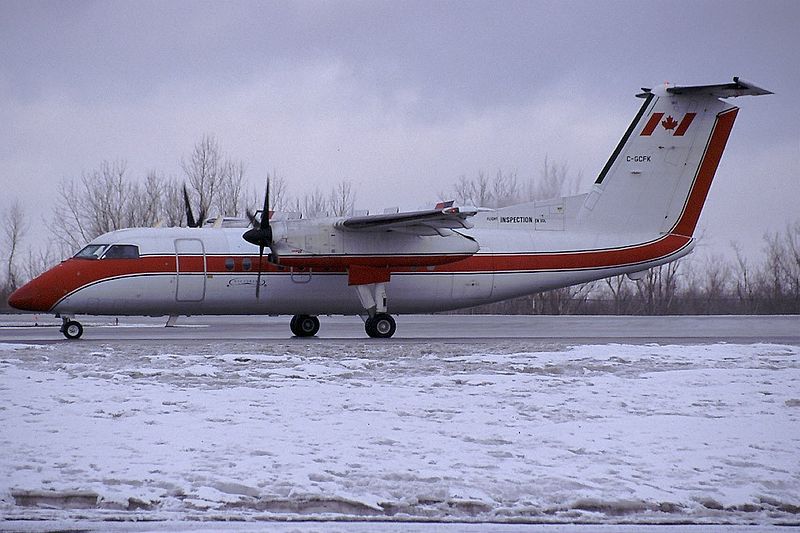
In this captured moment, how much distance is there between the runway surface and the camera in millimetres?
6758

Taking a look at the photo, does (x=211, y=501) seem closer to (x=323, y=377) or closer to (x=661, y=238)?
(x=323, y=377)

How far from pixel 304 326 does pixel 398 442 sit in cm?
1533

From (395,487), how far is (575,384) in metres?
5.28

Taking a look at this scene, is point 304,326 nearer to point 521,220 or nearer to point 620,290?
point 521,220

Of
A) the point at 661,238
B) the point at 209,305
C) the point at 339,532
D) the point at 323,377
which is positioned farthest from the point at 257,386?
the point at 661,238

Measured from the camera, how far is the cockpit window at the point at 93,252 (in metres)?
21.4

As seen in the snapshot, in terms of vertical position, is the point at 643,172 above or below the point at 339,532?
above

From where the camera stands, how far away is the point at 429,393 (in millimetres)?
11117

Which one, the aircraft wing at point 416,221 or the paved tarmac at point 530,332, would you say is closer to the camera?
the aircraft wing at point 416,221

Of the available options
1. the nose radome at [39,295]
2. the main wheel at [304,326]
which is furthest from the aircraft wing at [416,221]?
the nose radome at [39,295]

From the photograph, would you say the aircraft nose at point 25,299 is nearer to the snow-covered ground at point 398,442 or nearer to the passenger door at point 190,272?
the passenger door at point 190,272

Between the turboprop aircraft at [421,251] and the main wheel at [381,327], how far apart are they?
0.03m

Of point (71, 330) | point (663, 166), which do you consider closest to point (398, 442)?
point (71, 330)

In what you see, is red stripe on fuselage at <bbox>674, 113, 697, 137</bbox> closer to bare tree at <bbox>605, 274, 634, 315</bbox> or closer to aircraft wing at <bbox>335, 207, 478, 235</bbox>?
aircraft wing at <bbox>335, 207, 478, 235</bbox>
